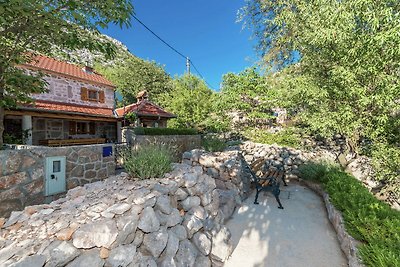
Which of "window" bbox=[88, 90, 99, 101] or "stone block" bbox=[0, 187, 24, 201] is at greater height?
"window" bbox=[88, 90, 99, 101]

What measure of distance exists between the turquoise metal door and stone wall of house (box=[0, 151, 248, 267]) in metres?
1.92

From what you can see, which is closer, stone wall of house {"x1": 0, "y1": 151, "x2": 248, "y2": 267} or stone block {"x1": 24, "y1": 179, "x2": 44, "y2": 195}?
stone wall of house {"x1": 0, "y1": 151, "x2": 248, "y2": 267}

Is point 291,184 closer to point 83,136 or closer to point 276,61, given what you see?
point 276,61

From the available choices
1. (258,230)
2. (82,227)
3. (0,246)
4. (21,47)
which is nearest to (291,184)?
(258,230)

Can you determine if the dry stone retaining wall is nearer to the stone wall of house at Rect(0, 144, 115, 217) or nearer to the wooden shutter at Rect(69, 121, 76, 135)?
the stone wall of house at Rect(0, 144, 115, 217)

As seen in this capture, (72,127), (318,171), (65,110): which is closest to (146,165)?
(318,171)

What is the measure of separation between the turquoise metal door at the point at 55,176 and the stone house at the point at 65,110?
23.8 ft

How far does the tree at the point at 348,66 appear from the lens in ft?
15.7

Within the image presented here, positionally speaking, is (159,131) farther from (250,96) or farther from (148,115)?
(148,115)

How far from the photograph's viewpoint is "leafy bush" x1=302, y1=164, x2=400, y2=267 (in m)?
2.56

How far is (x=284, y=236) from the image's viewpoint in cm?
409

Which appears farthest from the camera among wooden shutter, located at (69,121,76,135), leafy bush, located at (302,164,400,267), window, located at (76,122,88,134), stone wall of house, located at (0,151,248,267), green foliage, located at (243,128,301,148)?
window, located at (76,122,88,134)

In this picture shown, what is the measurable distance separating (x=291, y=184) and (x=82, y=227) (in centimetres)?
705

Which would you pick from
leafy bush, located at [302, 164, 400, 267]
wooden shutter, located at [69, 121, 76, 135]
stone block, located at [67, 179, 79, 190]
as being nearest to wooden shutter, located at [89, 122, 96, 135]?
wooden shutter, located at [69, 121, 76, 135]
